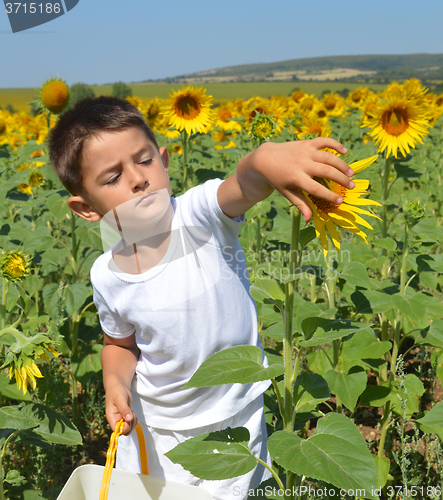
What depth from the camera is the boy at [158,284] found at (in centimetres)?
128

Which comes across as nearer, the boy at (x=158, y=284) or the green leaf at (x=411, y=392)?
the boy at (x=158, y=284)

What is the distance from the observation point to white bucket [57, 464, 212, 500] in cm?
117

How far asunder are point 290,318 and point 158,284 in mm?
415

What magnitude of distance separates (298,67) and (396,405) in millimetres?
101798

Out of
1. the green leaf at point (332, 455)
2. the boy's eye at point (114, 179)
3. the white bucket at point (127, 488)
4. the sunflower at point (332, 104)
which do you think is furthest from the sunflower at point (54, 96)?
the sunflower at point (332, 104)

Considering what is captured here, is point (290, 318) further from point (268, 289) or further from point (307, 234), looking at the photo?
point (307, 234)

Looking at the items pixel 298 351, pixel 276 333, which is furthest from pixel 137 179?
pixel 276 333

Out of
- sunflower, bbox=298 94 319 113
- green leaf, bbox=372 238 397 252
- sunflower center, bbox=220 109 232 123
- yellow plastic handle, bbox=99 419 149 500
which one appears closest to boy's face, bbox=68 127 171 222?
yellow plastic handle, bbox=99 419 149 500

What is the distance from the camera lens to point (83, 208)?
144 cm

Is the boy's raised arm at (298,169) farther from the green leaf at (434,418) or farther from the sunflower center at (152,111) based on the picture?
the sunflower center at (152,111)

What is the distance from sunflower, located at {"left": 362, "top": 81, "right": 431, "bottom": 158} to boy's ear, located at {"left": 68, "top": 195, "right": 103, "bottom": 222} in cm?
182

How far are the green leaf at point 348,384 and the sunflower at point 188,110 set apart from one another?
2.20 metres

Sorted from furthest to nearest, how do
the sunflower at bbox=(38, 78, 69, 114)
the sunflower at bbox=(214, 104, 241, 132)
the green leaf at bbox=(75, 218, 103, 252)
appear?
the sunflower at bbox=(214, 104, 241, 132) < the sunflower at bbox=(38, 78, 69, 114) < the green leaf at bbox=(75, 218, 103, 252)

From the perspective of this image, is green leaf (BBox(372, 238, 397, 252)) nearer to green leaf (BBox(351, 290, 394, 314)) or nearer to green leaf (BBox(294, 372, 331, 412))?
green leaf (BBox(351, 290, 394, 314))
